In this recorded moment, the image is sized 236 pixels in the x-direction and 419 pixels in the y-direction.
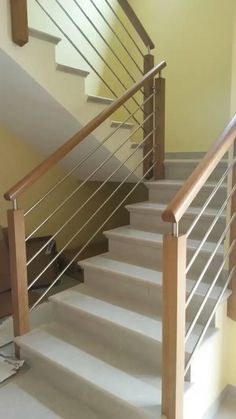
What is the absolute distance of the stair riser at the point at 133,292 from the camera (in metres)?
1.86

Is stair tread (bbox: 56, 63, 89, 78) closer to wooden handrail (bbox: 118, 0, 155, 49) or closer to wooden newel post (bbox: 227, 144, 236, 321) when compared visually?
wooden handrail (bbox: 118, 0, 155, 49)

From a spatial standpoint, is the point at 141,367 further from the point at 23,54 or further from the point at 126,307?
the point at 23,54

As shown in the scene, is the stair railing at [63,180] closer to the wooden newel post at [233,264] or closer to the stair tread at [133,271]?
the stair tread at [133,271]

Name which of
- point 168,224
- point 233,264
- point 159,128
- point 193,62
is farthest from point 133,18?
point 233,264

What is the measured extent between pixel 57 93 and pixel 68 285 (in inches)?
69.3

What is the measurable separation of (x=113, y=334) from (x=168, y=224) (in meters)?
0.90

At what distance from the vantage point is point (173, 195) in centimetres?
269

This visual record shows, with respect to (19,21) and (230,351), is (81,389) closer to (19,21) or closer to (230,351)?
(230,351)

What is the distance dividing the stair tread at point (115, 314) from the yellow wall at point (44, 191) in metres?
1.21

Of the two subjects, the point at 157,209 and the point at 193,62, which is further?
the point at 193,62

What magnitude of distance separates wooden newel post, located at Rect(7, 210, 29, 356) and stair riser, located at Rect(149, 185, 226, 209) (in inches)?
47.8

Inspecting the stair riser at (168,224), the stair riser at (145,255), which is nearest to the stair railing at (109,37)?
the stair riser at (168,224)

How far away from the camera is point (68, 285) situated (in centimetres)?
317

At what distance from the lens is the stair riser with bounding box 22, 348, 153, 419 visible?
1.53 metres
